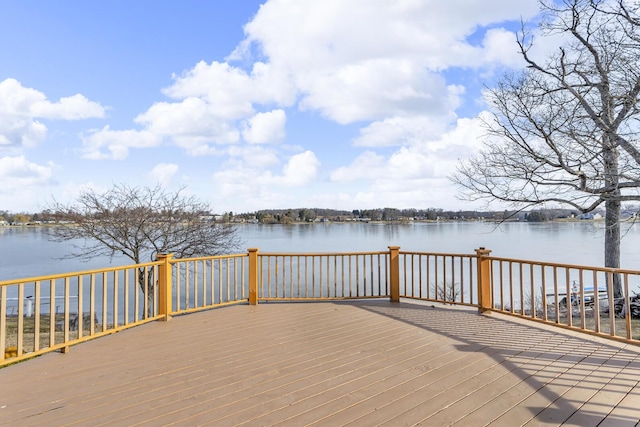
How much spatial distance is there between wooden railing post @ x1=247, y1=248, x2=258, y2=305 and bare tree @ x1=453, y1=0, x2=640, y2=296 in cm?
642

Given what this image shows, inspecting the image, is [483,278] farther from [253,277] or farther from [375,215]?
[375,215]

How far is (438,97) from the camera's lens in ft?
32.6

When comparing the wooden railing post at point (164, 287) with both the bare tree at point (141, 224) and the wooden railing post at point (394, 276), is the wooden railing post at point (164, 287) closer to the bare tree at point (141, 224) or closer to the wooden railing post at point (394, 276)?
the wooden railing post at point (394, 276)

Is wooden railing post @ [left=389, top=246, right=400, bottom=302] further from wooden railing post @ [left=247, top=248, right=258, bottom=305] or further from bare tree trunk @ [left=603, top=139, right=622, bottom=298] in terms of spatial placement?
bare tree trunk @ [left=603, top=139, right=622, bottom=298]

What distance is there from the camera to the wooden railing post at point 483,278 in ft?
15.6

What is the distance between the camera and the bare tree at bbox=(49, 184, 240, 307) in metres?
8.92

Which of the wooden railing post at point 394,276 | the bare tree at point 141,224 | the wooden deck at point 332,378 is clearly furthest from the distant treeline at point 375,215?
the wooden deck at point 332,378

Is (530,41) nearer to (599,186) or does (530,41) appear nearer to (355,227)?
(599,186)

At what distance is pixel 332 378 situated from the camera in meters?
2.68

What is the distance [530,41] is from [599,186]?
12.1ft

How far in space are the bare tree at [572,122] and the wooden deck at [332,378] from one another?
198 inches

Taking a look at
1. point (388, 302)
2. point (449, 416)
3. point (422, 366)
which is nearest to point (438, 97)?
point (388, 302)

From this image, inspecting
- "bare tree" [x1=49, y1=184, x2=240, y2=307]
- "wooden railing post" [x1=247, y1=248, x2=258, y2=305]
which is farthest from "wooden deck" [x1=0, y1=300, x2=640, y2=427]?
"bare tree" [x1=49, y1=184, x2=240, y2=307]

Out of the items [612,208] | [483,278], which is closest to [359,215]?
[612,208]
